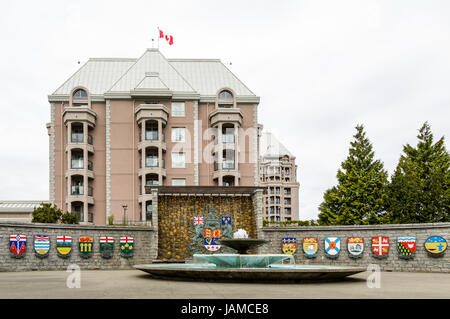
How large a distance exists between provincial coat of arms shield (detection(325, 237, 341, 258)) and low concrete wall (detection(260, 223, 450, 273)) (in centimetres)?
21

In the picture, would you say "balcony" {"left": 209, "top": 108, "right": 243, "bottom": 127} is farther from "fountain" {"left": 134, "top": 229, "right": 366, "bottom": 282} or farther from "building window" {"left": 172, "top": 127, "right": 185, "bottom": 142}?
"fountain" {"left": 134, "top": 229, "right": 366, "bottom": 282}

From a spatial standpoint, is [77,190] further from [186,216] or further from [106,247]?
[106,247]

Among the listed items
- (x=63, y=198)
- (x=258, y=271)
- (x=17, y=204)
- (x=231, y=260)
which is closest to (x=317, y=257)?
(x=231, y=260)

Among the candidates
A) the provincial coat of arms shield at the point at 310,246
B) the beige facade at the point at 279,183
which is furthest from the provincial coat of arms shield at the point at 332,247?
the beige facade at the point at 279,183

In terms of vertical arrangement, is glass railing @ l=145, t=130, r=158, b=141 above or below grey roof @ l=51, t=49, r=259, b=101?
below

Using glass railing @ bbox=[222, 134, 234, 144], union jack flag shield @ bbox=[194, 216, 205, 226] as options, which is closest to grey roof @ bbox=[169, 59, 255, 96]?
A: glass railing @ bbox=[222, 134, 234, 144]

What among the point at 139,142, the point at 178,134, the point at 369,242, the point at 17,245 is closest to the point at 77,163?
the point at 139,142

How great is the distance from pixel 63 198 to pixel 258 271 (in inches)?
1222

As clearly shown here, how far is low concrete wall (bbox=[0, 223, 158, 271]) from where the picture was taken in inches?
767

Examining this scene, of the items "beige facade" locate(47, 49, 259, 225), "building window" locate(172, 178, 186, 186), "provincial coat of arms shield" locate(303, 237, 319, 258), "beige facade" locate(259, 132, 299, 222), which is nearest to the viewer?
"provincial coat of arms shield" locate(303, 237, 319, 258)

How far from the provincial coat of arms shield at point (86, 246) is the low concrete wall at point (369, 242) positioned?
9804 mm

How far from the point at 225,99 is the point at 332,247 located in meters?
22.3

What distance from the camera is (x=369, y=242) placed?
72.2 feet

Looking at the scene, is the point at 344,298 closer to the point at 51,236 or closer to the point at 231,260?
the point at 231,260
